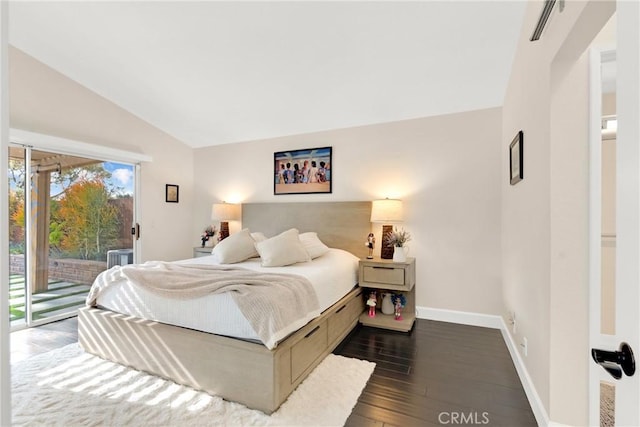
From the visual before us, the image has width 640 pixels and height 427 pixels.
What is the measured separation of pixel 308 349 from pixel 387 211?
1.72 metres

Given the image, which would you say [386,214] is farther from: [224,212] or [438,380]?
[224,212]

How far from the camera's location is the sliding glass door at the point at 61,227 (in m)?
3.18

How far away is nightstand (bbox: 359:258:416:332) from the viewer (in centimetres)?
302

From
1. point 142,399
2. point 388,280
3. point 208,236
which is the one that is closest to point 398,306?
point 388,280

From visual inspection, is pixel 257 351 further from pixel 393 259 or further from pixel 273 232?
pixel 273 232

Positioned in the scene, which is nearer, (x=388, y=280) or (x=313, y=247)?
(x=388, y=280)

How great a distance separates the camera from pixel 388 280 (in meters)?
3.07

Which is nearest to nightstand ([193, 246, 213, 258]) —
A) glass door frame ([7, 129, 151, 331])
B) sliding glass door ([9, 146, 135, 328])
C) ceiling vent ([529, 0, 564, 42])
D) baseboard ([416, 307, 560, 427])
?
sliding glass door ([9, 146, 135, 328])

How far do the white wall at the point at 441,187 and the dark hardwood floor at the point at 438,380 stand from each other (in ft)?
1.73

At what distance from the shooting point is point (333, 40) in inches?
97.0

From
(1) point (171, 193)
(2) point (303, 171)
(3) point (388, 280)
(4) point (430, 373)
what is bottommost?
(4) point (430, 373)

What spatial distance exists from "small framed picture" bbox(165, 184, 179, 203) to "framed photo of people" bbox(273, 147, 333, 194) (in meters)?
1.69

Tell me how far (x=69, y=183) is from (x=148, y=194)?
0.93 m

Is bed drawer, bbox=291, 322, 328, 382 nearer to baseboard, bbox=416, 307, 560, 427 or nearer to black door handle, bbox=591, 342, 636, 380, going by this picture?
baseboard, bbox=416, 307, 560, 427
